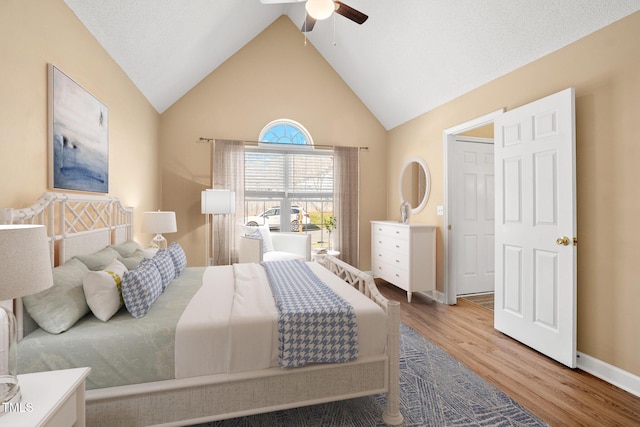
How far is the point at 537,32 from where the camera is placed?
2549mm

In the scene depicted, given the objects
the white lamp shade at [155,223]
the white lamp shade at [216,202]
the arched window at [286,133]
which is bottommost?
the white lamp shade at [155,223]

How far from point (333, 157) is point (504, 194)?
2.66 m

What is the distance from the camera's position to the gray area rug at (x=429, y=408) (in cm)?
176

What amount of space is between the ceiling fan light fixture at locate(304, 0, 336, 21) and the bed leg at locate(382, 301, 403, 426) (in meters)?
2.17

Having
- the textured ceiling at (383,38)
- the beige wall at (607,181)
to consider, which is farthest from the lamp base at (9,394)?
the beige wall at (607,181)

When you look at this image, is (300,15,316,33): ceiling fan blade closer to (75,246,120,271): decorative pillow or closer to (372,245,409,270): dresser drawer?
(75,246,120,271): decorative pillow

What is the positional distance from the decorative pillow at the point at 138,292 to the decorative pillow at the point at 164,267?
33cm

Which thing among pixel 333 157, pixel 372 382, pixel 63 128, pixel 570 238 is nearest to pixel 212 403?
pixel 372 382

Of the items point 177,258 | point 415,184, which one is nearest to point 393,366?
point 177,258

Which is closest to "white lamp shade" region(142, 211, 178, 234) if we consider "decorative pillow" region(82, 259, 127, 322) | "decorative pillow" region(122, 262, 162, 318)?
"decorative pillow" region(122, 262, 162, 318)

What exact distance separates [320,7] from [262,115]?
2.59 meters

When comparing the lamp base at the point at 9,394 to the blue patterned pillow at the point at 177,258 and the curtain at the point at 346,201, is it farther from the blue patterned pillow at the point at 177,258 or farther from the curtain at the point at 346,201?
the curtain at the point at 346,201

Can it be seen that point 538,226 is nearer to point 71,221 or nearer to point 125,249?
point 125,249

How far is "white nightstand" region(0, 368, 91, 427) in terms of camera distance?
926mm
